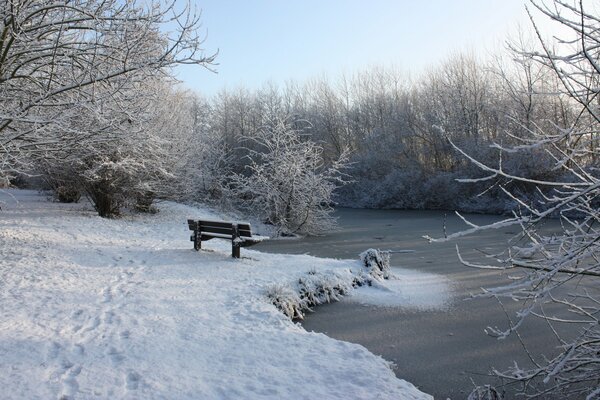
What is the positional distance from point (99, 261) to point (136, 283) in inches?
85.2

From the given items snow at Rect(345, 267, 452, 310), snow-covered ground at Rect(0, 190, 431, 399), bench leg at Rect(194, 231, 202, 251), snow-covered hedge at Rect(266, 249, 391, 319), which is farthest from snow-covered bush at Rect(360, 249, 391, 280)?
bench leg at Rect(194, 231, 202, 251)

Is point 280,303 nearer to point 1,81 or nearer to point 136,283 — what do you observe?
point 136,283

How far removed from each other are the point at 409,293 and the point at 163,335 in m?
5.09

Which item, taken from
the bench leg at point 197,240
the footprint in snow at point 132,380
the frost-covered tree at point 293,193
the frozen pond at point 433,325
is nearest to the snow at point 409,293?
the frozen pond at point 433,325

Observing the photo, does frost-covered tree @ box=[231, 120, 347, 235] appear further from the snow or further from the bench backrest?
the snow

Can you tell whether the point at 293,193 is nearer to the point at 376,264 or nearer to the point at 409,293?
the point at 376,264

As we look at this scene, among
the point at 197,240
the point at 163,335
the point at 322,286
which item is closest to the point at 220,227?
the point at 197,240

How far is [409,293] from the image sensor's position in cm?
894

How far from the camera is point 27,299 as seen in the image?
6555mm

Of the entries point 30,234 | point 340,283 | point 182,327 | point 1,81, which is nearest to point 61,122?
point 1,81

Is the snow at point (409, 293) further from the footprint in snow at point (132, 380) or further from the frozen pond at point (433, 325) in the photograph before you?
the footprint in snow at point (132, 380)

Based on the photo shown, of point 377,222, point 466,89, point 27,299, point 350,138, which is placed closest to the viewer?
point 27,299

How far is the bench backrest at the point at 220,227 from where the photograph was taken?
33.6ft

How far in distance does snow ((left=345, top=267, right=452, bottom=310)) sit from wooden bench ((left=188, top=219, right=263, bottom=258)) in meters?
2.72
